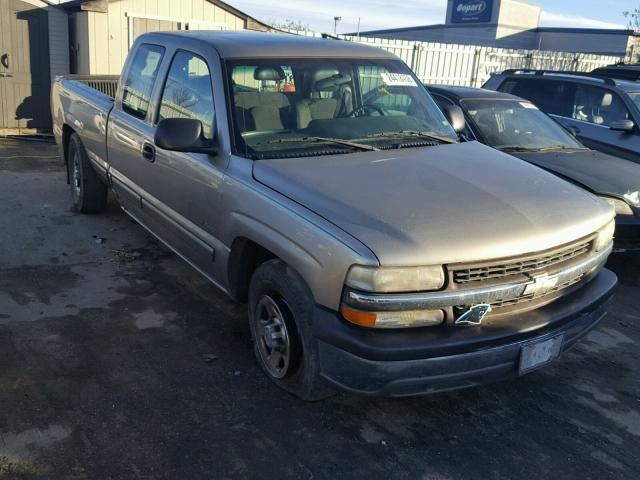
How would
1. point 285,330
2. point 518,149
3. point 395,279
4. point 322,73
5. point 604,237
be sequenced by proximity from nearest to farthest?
1. point 395,279
2. point 285,330
3. point 604,237
4. point 322,73
5. point 518,149

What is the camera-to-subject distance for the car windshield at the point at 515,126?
630 cm

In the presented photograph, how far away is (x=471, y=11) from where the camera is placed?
4812 centimetres

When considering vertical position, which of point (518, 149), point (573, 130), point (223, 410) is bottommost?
point (223, 410)

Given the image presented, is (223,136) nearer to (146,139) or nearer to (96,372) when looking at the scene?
(146,139)

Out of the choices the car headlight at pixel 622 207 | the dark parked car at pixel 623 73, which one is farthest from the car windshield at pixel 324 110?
the dark parked car at pixel 623 73

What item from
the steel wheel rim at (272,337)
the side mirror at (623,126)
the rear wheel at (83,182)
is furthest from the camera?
the side mirror at (623,126)

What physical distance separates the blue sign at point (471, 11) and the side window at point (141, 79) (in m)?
45.8

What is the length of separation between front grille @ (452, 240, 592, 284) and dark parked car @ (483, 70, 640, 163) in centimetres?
479

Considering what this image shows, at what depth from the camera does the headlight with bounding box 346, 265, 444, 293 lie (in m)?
2.69

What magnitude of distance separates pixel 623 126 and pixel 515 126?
1635 millimetres

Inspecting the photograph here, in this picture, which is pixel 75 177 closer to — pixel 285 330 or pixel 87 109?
pixel 87 109

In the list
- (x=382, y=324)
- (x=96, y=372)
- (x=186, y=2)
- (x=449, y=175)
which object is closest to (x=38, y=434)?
(x=96, y=372)

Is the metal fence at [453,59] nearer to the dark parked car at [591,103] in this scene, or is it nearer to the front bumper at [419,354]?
the dark parked car at [591,103]

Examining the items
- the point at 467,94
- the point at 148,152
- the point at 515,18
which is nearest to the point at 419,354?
the point at 148,152
